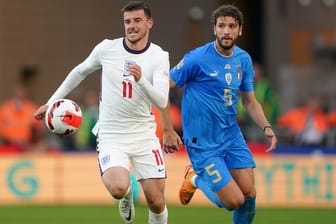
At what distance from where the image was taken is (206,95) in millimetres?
12883

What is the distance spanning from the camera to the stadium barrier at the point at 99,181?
20.6 meters

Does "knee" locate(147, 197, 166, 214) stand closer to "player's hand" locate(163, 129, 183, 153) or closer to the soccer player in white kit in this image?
the soccer player in white kit

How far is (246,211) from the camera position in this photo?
1293 centimetres

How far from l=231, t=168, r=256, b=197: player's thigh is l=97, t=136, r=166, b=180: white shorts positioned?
78 centimetres

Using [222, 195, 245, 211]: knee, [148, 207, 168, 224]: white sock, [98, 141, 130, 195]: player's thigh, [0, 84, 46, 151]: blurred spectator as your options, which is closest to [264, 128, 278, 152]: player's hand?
[222, 195, 245, 211]: knee

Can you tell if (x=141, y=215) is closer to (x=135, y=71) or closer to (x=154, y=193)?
(x=154, y=193)

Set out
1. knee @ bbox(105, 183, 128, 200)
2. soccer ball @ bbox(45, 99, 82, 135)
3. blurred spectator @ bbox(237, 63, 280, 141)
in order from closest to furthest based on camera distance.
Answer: soccer ball @ bbox(45, 99, 82, 135) < knee @ bbox(105, 183, 128, 200) < blurred spectator @ bbox(237, 63, 280, 141)

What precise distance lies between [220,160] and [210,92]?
733 millimetres

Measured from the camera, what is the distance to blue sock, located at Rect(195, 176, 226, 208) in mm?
12992

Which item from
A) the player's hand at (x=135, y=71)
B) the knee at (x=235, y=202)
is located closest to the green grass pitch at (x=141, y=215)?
the knee at (x=235, y=202)

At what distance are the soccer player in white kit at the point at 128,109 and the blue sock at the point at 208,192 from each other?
56cm

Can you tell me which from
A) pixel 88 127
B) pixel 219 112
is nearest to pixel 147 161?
pixel 219 112

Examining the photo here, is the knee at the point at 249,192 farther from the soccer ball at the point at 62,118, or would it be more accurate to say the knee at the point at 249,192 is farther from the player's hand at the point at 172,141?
the soccer ball at the point at 62,118

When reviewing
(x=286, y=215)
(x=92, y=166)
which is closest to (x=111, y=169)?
(x=286, y=215)
